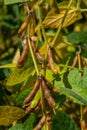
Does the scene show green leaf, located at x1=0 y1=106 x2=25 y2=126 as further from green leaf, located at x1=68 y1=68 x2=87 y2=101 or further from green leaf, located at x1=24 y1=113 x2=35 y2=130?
green leaf, located at x1=68 y1=68 x2=87 y2=101

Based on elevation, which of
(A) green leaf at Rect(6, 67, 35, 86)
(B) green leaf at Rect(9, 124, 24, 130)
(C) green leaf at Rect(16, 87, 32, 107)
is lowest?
(B) green leaf at Rect(9, 124, 24, 130)

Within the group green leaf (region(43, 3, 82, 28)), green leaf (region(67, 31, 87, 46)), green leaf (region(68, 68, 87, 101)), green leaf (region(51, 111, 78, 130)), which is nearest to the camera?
green leaf (region(51, 111, 78, 130))

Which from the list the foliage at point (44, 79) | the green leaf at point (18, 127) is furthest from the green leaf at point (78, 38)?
the green leaf at point (18, 127)

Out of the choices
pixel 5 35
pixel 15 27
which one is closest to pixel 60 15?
pixel 15 27

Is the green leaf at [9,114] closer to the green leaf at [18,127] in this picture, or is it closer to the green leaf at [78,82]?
the green leaf at [18,127]

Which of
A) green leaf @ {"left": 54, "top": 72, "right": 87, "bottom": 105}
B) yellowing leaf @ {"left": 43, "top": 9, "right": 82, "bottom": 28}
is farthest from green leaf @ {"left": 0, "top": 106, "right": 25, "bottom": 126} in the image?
yellowing leaf @ {"left": 43, "top": 9, "right": 82, "bottom": 28}

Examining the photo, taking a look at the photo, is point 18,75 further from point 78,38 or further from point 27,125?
point 78,38

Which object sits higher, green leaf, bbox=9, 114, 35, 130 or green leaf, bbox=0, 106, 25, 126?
green leaf, bbox=0, 106, 25, 126

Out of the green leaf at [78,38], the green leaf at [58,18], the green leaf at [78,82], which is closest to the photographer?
the green leaf at [78,82]

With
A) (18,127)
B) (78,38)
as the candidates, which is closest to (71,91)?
(18,127)

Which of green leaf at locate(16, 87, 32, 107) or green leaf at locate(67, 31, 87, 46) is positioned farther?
green leaf at locate(67, 31, 87, 46)

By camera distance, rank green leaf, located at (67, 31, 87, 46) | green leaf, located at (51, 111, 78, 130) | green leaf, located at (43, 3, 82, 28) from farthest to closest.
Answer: green leaf, located at (67, 31, 87, 46), green leaf, located at (43, 3, 82, 28), green leaf, located at (51, 111, 78, 130)
